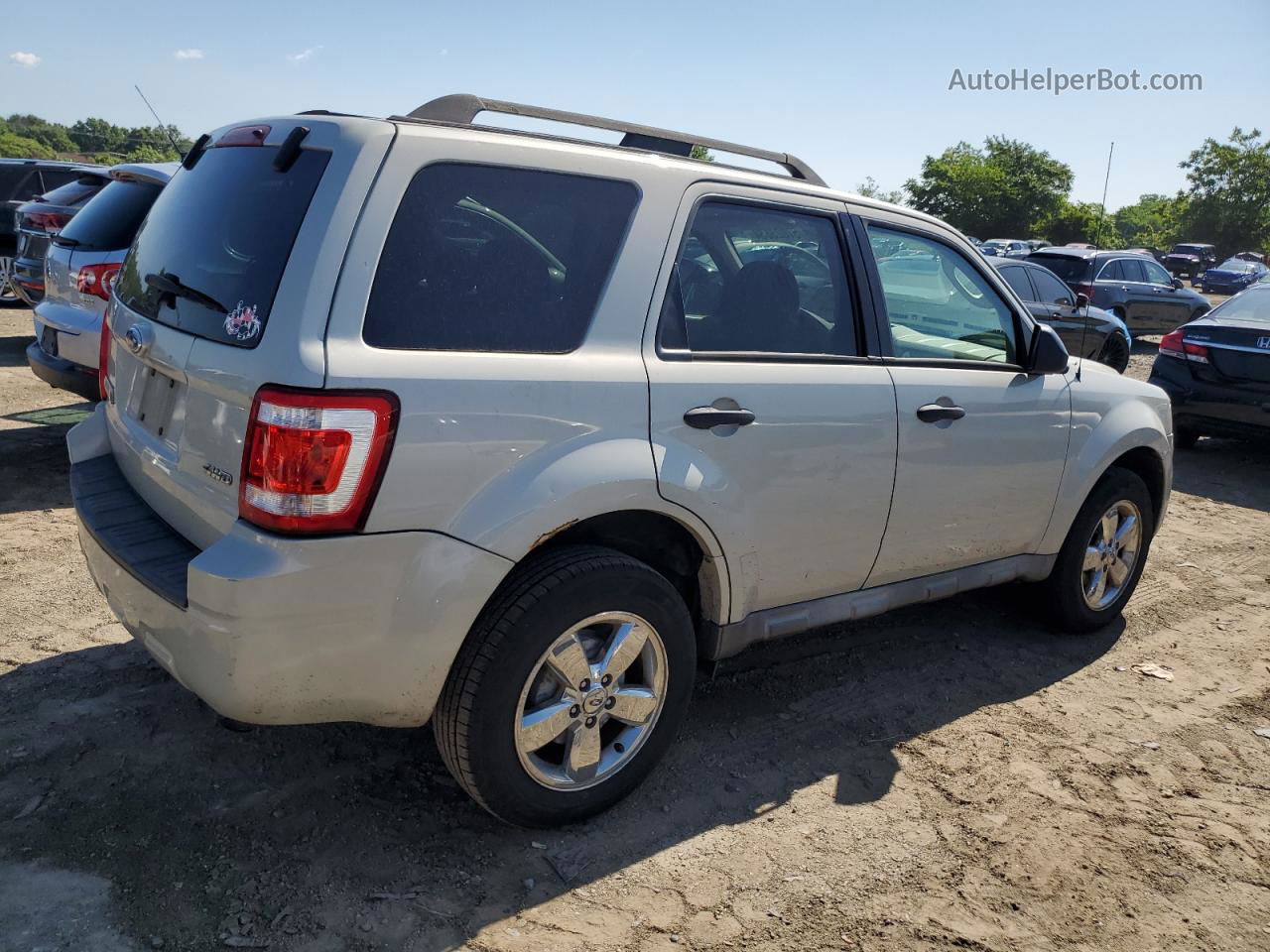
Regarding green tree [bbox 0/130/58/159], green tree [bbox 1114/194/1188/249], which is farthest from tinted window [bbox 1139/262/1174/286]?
green tree [bbox 0/130/58/159]

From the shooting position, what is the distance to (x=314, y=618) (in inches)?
93.5

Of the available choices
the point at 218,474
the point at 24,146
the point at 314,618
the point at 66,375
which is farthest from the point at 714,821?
the point at 24,146

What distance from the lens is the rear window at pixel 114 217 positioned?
6.10m

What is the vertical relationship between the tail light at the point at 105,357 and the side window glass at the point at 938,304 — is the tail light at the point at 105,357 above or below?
below

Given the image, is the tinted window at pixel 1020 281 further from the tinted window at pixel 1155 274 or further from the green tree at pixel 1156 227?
the green tree at pixel 1156 227

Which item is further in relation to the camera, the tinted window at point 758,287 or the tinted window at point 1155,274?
the tinted window at point 1155,274

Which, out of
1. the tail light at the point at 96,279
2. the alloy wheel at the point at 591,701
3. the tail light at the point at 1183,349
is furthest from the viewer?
the tail light at the point at 1183,349

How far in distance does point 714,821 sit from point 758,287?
1.71 metres

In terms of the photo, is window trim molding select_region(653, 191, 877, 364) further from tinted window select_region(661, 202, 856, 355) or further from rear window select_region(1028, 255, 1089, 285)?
rear window select_region(1028, 255, 1089, 285)

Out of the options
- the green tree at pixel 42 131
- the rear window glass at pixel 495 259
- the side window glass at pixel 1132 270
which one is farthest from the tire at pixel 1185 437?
the green tree at pixel 42 131

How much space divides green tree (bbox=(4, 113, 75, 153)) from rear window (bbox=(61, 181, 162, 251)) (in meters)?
63.9

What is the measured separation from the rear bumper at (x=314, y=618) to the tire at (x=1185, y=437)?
8496 millimetres

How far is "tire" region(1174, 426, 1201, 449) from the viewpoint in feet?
30.1

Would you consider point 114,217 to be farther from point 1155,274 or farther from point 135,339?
point 1155,274
